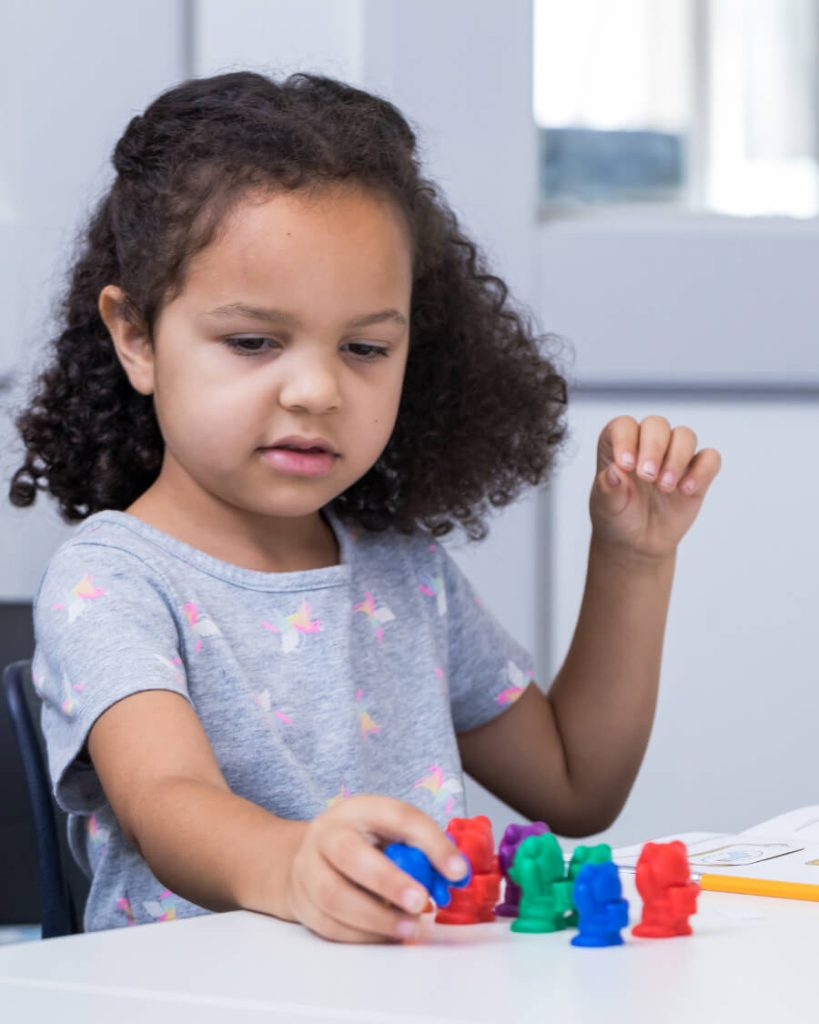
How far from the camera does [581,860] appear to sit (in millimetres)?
556

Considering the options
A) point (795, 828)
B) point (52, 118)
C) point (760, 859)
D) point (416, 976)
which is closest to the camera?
point (416, 976)

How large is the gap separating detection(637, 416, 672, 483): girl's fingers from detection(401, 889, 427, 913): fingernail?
17.8 inches

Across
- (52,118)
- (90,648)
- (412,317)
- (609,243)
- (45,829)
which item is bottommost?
(45,829)

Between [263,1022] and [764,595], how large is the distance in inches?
42.5

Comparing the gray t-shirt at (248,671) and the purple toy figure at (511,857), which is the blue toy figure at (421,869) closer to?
the purple toy figure at (511,857)

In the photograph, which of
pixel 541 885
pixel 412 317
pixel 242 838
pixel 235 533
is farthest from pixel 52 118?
pixel 541 885

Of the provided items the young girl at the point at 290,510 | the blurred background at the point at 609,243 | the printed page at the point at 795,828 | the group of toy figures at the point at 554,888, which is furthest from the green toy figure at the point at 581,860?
the blurred background at the point at 609,243

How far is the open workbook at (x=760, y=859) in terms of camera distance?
0.63 m

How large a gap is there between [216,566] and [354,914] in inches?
16.7

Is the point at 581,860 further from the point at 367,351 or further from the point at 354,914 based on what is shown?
the point at 367,351

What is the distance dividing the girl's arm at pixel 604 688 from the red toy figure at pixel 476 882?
413 millimetres

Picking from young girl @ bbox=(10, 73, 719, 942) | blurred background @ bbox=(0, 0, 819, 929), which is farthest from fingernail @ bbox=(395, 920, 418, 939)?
blurred background @ bbox=(0, 0, 819, 929)

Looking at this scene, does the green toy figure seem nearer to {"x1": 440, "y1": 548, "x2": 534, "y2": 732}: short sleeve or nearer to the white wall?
{"x1": 440, "y1": 548, "x2": 534, "y2": 732}: short sleeve

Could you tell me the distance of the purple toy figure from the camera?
564 mm
